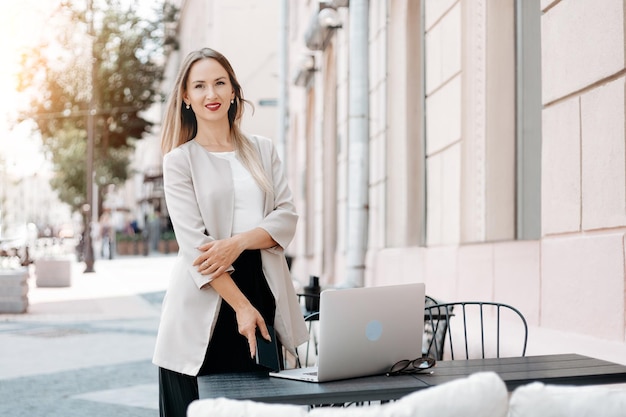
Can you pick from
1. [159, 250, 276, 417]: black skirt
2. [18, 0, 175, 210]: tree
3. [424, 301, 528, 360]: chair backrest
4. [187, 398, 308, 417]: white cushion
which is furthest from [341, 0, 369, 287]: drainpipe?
[18, 0, 175, 210]: tree

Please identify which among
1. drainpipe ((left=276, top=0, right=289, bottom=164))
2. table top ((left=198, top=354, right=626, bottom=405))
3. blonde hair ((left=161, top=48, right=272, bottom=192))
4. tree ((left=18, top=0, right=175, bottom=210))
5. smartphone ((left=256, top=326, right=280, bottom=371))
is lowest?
table top ((left=198, top=354, right=626, bottom=405))

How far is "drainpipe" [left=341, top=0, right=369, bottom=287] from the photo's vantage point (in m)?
9.58

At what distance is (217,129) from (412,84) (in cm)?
615

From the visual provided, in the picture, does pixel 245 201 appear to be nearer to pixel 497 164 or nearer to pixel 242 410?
pixel 242 410

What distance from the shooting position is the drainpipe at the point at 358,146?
9.58 meters

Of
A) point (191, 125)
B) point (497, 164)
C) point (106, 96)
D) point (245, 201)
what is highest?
point (106, 96)

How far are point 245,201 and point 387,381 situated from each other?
2.62 ft

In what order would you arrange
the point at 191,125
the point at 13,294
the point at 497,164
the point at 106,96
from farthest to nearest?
the point at 106,96 → the point at 13,294 → the point at 497,164 → the point at 191,125

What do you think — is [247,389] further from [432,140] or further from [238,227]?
[432,140]

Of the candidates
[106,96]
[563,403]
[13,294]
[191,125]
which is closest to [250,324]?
[191,125]

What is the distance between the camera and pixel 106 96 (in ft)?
139

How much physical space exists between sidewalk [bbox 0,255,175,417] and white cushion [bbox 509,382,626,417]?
4.67 metres

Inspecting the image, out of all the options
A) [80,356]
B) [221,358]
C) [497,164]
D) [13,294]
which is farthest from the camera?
[13,294]

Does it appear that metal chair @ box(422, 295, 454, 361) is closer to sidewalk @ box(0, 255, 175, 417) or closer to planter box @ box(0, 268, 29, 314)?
sidewalk @ box(0, 255, 175, 417)
